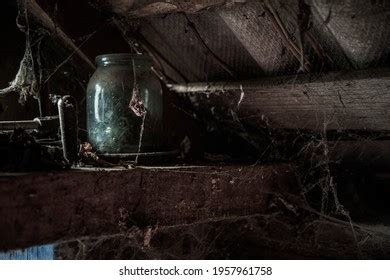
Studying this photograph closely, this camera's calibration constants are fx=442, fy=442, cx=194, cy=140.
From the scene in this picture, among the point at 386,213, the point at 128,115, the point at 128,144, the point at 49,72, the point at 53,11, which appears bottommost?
the point at 386,213

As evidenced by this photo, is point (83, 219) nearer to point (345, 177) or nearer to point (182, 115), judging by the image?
point (182, 115)

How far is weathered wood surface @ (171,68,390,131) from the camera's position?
1711 mm

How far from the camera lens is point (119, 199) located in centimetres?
146

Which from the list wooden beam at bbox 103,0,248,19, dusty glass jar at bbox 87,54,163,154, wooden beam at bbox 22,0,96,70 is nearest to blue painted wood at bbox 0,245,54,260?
dusty glass jar at bbox 87,54,163,154

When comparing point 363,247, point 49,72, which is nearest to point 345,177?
Result: point 363,247

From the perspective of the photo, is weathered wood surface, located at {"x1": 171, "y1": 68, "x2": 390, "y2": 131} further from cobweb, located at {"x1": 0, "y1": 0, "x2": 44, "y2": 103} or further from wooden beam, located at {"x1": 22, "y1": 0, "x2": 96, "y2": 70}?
cobweb, located at {"x1": 0, "y1": 0, "x2": 44, "y2": 103}

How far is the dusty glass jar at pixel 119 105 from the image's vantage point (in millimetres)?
1882

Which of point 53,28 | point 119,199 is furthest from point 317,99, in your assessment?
point 53,28

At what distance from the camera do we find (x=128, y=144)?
1.88m

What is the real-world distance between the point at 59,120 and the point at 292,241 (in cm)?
123

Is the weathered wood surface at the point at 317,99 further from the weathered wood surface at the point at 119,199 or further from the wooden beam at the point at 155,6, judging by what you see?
the wooden beam at the point at 155,6

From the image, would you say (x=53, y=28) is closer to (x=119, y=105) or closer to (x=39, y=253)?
(x=119, y=105)
